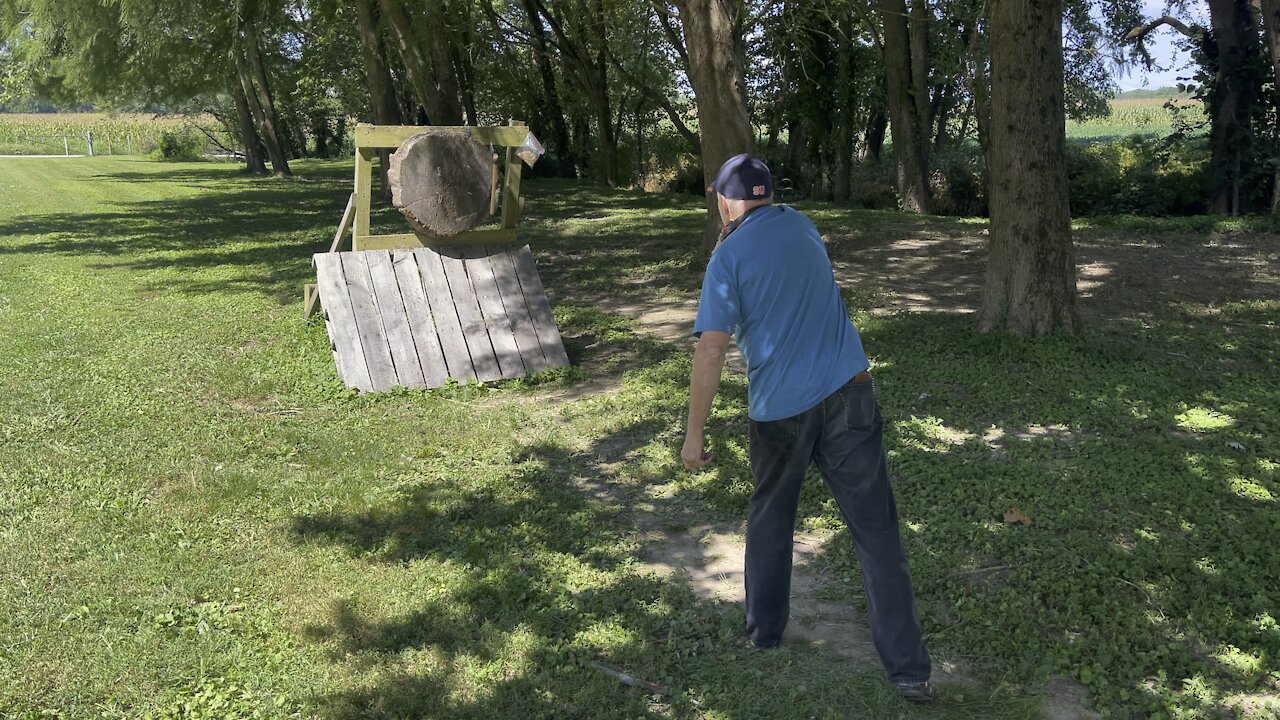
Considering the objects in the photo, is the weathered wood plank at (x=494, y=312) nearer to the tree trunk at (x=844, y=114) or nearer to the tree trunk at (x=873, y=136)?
the tree trunk at (x=844, y=114)

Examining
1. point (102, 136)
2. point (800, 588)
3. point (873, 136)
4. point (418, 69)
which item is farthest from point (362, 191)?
point (102, 136)

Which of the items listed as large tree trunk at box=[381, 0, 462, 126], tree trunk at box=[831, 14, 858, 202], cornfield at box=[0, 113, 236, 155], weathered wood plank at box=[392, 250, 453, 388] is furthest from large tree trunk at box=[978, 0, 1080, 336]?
cornfield at box=[0, 113, 236, 155]

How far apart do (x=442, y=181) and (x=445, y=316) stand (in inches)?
42.1

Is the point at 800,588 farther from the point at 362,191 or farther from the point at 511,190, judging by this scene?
the point at 362,191

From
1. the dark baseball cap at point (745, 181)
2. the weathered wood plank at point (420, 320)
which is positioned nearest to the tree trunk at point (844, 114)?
the weathered wood plank at point (420, 320)

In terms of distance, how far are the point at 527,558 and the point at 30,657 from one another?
2.10 meters

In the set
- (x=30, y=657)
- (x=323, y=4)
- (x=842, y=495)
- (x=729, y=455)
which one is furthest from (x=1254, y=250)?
(x=323, y=4)

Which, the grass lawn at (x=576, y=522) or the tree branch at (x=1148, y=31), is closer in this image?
the grass lawn at (x=576, y=522)

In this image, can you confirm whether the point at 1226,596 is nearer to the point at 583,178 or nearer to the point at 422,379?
the point at 422,379

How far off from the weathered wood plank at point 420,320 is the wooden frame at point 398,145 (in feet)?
0.76

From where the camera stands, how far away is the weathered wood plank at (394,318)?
7.60 metres

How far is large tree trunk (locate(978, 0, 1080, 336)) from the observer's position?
7.50 meters

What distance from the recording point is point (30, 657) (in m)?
3.95

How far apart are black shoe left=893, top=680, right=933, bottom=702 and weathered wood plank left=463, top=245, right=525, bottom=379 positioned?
4.80 m
